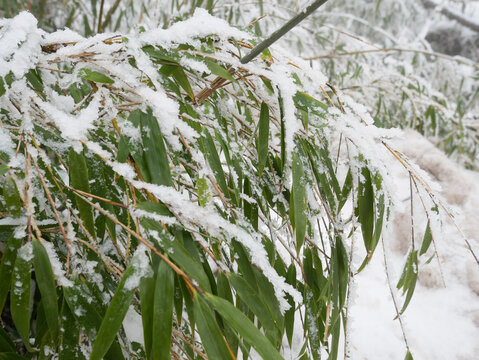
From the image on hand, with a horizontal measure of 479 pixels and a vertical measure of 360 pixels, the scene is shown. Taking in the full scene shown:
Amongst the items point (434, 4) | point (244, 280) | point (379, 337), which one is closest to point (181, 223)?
point (244, 280)

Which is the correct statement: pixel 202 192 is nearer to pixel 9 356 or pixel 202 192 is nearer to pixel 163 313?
pixel 163 313

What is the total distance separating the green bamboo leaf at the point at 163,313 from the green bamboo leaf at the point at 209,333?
0.03m

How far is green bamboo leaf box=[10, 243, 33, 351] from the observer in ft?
1.21

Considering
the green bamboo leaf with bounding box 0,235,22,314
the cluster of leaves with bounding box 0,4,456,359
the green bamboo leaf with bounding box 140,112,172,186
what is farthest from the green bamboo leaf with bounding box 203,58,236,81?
the green bamboo leaf with bounding box 0,235,22,314

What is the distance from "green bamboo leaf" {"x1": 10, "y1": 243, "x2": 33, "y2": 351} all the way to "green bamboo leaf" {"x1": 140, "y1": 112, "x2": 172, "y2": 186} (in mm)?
158

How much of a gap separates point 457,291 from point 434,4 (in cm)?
365

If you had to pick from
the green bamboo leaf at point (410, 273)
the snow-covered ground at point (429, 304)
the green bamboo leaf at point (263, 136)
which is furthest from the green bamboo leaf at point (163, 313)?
the snow-covered ground at point (429, 304)

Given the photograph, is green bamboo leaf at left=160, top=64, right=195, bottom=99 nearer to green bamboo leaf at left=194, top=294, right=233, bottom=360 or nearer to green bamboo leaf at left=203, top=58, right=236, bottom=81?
green bamboo leaf at left=203, top=58, right=236, bottom=81

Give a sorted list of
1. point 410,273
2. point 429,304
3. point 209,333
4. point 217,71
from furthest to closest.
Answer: point 429,304, point 410,273, point 217,71, point 209,333

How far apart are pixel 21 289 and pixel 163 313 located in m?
0.17

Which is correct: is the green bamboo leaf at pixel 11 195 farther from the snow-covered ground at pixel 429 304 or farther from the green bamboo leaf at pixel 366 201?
the snow-covered ground at pixel 429 304

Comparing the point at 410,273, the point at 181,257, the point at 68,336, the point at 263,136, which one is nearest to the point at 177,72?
the point at 263,136

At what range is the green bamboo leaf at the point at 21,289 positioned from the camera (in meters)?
0.37

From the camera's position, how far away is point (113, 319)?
334mm
